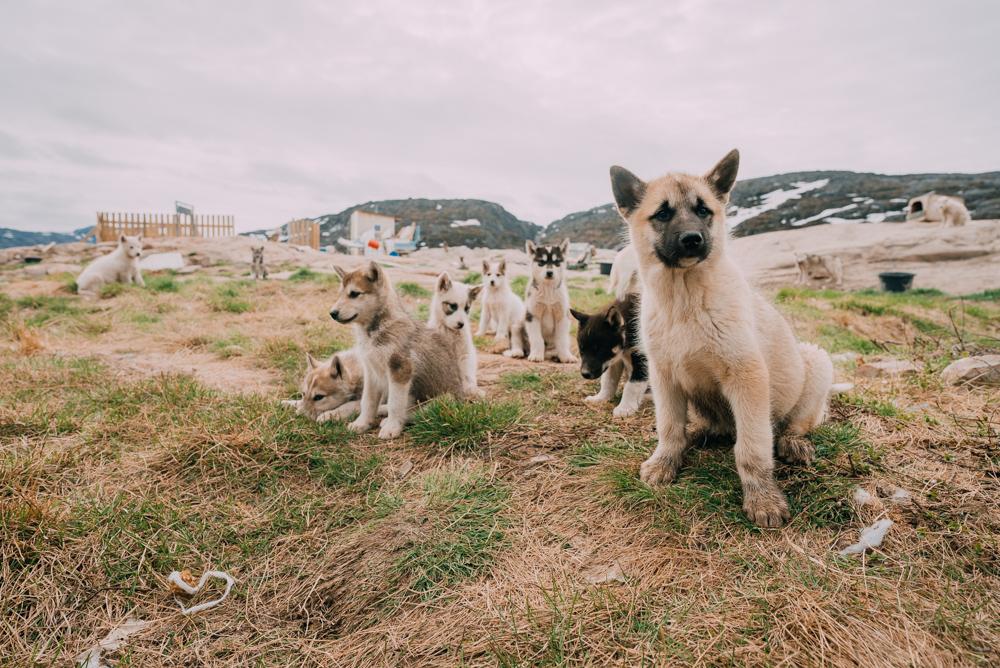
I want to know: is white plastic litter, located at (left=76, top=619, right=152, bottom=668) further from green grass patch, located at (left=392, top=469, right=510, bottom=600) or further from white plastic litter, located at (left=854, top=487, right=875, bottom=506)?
white plastic litter, located at (left=854, top=487, right=875, bottom=506)

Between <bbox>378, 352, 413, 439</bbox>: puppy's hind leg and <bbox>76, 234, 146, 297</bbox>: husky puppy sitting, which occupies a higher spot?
<bbox>76, 234, 146, 297</bbox>: husky puppy sitting

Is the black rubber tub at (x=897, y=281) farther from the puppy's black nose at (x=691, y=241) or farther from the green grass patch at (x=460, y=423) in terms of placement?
the puppy's black nose at (x=691, y=241)

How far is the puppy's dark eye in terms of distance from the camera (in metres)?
2.66

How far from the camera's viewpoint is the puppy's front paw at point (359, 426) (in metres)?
3.85

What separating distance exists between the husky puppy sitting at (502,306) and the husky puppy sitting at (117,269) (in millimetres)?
10152

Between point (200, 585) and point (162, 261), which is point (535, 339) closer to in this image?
point (200, 585)

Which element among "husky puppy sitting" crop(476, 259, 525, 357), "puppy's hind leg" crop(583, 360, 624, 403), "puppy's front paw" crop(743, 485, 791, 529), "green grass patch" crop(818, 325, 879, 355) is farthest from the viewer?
"husky puppy sitting" crop(476, 259, 525, 357)

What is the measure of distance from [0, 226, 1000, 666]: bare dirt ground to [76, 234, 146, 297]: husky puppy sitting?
34.4 ft

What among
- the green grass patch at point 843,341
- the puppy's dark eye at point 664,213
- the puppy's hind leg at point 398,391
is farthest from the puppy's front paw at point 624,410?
the green grass patch at point 843,341

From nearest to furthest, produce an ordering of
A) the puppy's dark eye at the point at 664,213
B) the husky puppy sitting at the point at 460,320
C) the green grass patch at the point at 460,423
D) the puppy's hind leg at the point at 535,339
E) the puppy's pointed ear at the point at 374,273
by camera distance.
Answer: the puppy's dark eye at the point at 664,213, the green grass patch at the point at 460,423, the puppy's pointed ear at the point at 374,273, the husky puppy sitting at the point at 460,320, the puppy's hind leg at the point at 535,339

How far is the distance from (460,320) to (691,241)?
127 inches

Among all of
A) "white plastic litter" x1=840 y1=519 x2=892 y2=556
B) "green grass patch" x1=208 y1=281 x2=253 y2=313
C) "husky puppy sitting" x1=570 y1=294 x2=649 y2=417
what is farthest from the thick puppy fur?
"green grass patch" x1=208 y1=281 x2=253 y2=313

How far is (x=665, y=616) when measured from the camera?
1.78 m

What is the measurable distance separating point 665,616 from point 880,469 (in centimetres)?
170
